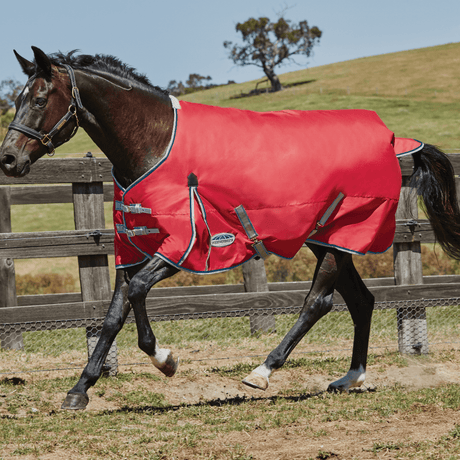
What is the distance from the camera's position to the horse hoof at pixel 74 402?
12.3ft

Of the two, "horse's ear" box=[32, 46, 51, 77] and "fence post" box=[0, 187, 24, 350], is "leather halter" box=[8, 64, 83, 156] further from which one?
"fence post" box=[0, 187, 24, 350]

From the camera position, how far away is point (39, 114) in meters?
3.48

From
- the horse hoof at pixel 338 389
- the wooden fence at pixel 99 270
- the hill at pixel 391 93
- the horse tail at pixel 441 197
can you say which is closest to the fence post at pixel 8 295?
the wooden fence at pixel 99 270

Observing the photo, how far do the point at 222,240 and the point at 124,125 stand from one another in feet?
3.15

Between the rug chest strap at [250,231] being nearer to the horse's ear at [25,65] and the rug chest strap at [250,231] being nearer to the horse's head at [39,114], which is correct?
the horse's head at [39,114]

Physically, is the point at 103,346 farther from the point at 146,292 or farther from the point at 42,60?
the point at 42,60

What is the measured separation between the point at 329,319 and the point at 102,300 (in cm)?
353

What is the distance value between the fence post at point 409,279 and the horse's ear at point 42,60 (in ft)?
12.7

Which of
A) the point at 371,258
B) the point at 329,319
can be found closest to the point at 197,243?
the point at 329,319

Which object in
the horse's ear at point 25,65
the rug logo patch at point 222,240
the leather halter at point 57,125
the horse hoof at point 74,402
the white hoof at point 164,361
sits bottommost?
the horse hoof at point 74,402

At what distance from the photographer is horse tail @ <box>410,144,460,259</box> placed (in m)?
4.74

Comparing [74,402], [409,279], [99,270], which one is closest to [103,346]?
[74,402]

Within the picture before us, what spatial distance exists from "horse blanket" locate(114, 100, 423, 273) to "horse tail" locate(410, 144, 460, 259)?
1.62 ft

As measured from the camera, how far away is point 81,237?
17.4 feet
